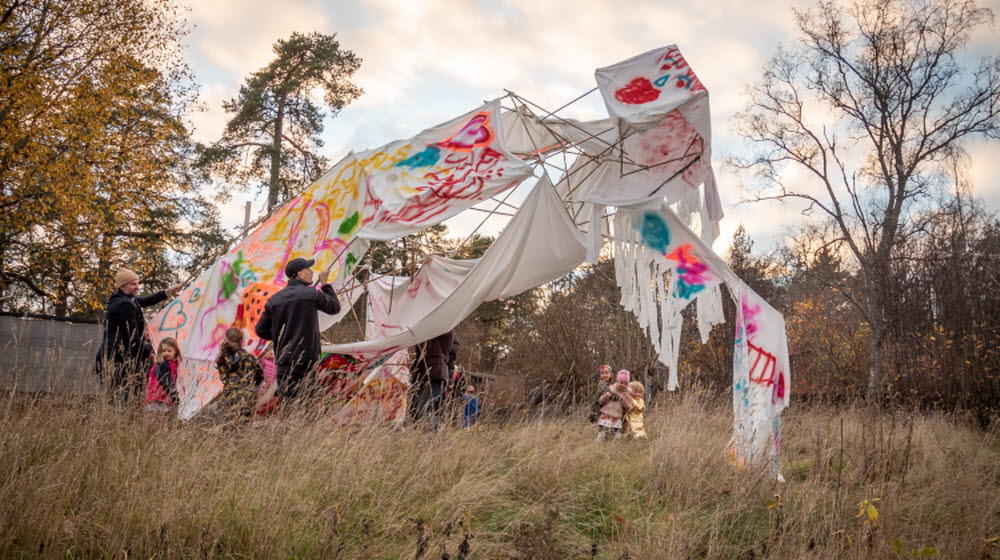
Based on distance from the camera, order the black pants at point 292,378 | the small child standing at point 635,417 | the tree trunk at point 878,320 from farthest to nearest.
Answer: the tree trunk at point 878,320, the small child standing at point 635,417, the black pants at point 292,378

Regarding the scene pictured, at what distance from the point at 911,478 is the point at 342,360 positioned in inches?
192

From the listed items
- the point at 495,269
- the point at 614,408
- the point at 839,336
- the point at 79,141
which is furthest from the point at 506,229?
the point at 839,336

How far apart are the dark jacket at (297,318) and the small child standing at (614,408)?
13.2 ft

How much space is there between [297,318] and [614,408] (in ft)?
14.5

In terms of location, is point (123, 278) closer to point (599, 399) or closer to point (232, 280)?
point (232, 280)

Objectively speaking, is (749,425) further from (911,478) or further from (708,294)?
(911,478)

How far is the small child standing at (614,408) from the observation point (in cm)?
813

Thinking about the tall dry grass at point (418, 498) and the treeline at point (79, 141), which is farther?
the treeline at point (79, 141)

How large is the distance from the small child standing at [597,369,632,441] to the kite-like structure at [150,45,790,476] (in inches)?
98.3

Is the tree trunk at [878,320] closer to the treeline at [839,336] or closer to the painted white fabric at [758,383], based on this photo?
the treeline at [839,336]

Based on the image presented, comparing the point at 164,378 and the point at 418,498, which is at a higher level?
the point at 164,378

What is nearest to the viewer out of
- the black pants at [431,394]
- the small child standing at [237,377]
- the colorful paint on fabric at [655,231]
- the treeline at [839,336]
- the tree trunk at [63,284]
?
the small child standing at [237,377]

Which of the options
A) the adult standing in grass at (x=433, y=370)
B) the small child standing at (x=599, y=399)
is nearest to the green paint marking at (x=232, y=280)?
the adult standing in grass at (x=433, y=370)

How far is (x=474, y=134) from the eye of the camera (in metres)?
5.97
